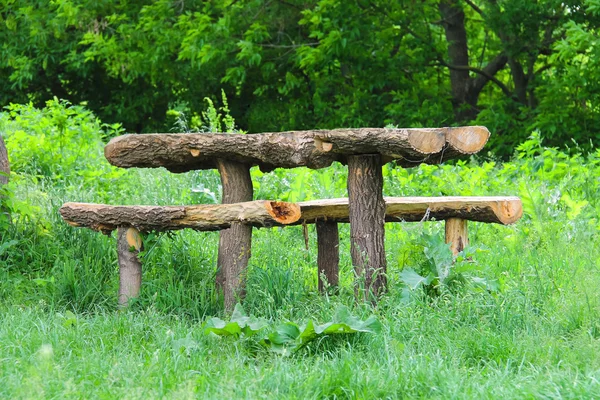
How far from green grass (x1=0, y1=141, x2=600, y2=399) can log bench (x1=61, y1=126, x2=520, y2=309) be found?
216 millimetres

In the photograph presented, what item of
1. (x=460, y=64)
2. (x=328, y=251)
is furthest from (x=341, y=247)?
(x=460, y=64)

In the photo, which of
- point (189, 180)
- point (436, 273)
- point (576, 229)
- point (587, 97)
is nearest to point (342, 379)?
point (436, 273)

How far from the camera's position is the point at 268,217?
479cm

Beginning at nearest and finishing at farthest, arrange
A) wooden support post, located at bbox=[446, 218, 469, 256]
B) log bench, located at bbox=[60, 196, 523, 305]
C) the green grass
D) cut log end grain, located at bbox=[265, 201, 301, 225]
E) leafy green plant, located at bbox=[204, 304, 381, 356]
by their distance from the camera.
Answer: the green grass → leafy green plant, located at bbox=[204, 304, 381, 356] → cut log end grain, located at bbox=[265, 201, 301, 225] → log bench, located at bbox=[60, 196, 523, 305] → wooden support post, located at bbox=[446, 218, 469, 256]

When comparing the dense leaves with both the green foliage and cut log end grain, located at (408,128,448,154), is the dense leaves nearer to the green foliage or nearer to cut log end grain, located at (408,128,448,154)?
the green foliage

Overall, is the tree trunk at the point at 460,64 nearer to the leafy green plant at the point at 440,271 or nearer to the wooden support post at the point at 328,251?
the wooden support post at the point at 328,251

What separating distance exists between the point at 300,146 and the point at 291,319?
102 centimetres

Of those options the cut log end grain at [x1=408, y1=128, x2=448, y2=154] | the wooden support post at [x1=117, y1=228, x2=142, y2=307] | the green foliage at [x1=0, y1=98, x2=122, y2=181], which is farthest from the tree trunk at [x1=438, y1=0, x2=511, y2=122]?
the cut log end grain at [x1=408, y1=128, x2=448, y2=154]

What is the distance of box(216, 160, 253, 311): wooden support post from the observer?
17.2 ft

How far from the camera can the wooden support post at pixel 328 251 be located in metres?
5.85

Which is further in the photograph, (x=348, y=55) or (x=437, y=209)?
(x=348, y=55)

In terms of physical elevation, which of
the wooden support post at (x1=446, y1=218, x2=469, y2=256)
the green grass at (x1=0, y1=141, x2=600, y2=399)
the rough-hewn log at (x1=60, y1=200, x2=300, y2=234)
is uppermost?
the rough-hewn log at (x1=60, y1=200, x2=300, y2=234)

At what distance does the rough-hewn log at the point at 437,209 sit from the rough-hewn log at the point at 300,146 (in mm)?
352

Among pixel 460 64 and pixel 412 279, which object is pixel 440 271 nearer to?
pixel 412 279
